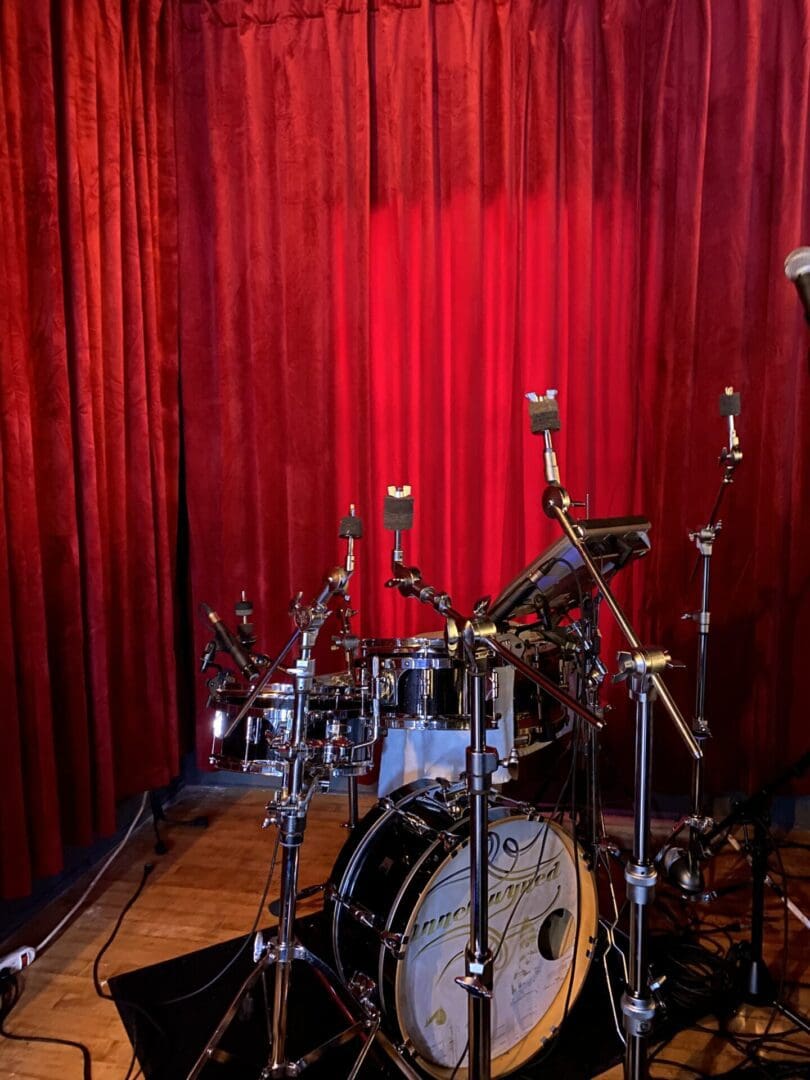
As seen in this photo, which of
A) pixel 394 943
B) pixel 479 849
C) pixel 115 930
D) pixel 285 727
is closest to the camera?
pixel 479 849

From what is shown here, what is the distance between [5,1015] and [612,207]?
2756 mm

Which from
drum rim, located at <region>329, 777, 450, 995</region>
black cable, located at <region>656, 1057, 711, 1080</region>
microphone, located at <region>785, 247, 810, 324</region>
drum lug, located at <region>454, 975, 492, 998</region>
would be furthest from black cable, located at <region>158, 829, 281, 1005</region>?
microphone, located at <region>785, 247, 810, 324</region>

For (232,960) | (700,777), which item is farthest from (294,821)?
(700,777)

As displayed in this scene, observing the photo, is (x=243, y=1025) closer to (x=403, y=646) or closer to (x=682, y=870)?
(x=403, y=646)

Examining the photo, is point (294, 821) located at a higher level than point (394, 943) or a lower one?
higher

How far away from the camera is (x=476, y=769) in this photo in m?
1.32

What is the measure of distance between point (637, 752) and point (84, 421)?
180 centimetres

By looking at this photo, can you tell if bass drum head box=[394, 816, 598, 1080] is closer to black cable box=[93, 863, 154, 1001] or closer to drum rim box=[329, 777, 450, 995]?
drum rim box=[329, 777, 450, 995]

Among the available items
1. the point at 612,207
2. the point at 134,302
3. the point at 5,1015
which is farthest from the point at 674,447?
the point at 5,1015

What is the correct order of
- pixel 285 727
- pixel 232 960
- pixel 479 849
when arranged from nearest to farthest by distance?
1. pixel 479 849
2. pixel 285 727
3. pixel 232 960

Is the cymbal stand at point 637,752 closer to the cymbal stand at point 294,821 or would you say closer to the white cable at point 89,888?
the cymbal stand at point 294,821

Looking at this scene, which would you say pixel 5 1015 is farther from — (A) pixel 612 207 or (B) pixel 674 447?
(A) pixel 612 207

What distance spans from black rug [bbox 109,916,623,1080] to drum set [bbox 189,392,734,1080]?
0.16 ft

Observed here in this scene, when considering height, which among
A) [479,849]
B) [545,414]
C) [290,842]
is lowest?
[290,842]
